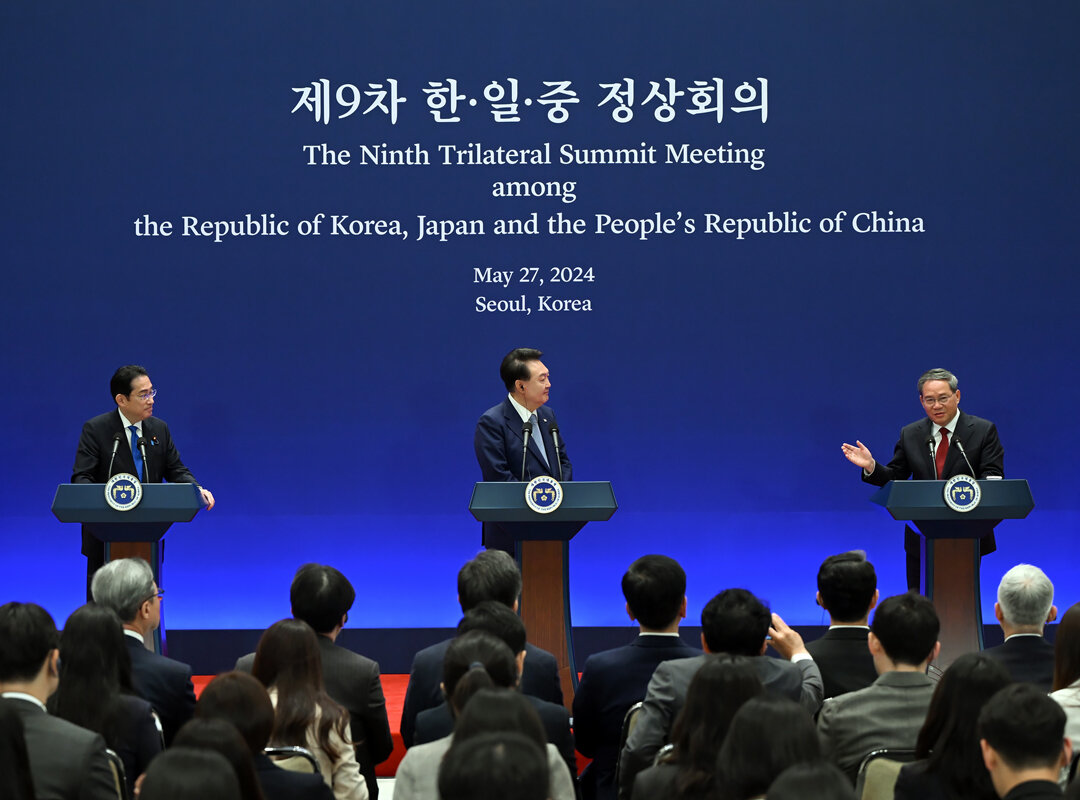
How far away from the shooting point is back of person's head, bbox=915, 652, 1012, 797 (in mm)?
2457

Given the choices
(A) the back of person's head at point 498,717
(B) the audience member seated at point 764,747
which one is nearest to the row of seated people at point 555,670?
(B) the audience member seated at point 764,747

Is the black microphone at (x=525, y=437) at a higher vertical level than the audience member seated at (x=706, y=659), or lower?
higher

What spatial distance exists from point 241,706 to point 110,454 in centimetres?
337

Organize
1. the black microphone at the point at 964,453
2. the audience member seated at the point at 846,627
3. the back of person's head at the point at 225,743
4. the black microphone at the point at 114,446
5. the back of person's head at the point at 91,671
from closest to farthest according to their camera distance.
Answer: the back of person's head at the point at 225,743 < the back of person's head at the point at 91,671 < the audience member seated at the point at 846,627 < the black microphone at the point at 964,453 < the black microphone at the point at 114,446

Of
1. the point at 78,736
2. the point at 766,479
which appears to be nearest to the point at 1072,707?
the point at 78,736

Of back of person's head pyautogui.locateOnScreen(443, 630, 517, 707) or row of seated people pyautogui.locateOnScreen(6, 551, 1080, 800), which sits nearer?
back of person's head pyautogui.locateOnScreen(443, 630, 517, 707)

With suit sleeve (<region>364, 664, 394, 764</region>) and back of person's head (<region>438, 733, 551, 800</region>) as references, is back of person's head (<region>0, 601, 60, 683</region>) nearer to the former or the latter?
suit sleeve (<region>364, 664, 394, 764</region>)

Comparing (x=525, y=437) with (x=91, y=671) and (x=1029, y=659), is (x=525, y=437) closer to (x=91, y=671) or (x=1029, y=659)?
(x=1029, y=659)

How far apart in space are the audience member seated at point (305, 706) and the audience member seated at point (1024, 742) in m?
1.41

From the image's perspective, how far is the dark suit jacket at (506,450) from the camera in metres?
5.49

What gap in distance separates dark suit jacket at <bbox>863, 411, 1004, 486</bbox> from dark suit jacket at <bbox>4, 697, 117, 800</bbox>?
12.8 ft

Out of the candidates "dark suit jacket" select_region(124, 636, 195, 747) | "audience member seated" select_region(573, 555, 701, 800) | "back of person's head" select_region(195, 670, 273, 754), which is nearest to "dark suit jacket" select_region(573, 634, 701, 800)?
"audience member seated" select_region(573, 555, 701, 800)

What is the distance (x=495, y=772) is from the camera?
1803 millimetres

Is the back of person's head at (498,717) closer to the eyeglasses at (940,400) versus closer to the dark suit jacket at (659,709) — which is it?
the dark suit jacket at (659,709)
